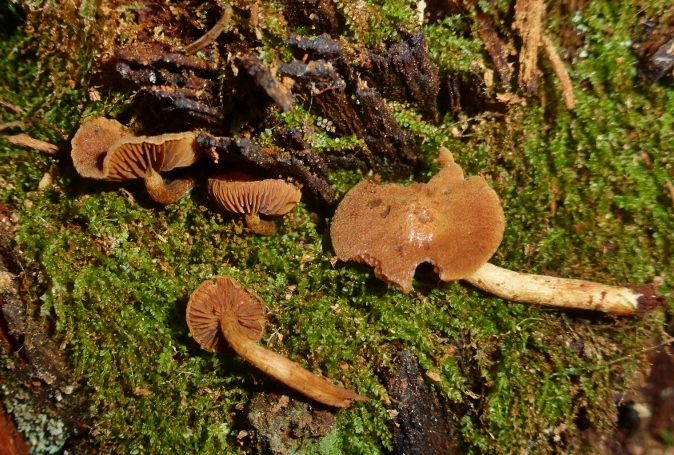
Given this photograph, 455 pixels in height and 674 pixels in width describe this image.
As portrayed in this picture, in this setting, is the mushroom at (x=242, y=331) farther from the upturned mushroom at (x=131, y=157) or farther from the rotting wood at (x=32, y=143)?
the rotting wood at (x=32, y=143)

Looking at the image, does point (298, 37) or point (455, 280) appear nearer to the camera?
point (298, 37)

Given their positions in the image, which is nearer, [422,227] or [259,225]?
[422,227]

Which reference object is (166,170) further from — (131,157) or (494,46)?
(494,46)

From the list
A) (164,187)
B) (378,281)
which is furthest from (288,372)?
(164,187)

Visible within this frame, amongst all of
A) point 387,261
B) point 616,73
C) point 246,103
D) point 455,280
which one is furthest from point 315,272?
point 616,73

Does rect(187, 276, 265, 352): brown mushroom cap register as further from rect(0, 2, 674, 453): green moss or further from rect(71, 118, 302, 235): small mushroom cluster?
rect(71, 118, 302, 235): small mushroom cluster

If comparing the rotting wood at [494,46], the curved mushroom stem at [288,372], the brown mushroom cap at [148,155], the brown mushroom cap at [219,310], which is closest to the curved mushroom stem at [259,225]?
the brown mushroom cap at [219,310]

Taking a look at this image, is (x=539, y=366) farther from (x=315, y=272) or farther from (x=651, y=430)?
(x=315, y=272)

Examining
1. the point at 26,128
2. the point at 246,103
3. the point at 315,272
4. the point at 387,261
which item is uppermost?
the point at 246,103
